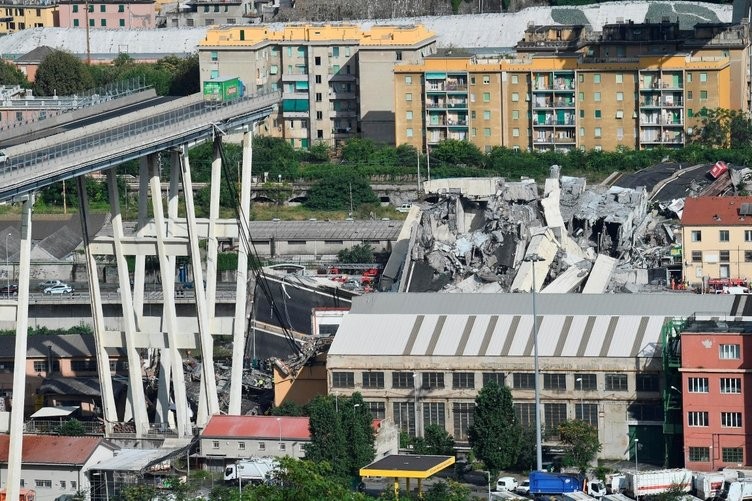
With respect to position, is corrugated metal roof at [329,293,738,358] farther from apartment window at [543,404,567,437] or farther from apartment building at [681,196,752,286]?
apartment building at [681,196,752,286]

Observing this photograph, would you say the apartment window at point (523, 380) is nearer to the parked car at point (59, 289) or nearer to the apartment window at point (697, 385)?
the apartment window at point (697, 385)

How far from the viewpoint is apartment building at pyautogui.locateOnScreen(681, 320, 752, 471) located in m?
48.9

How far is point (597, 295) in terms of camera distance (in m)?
53.4

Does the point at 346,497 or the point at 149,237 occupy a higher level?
the point at 149,237

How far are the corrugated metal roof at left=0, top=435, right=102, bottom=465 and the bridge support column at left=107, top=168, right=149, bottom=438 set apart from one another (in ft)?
6.92

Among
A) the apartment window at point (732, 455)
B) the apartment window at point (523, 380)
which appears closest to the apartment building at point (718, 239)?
the apartment window at point (523, 380)

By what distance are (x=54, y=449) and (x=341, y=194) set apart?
1400 inches

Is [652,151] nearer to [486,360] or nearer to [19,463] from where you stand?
[486,360]

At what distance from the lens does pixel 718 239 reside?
63.6 m

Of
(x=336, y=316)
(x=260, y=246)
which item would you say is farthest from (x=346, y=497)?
(x=260, y=246)

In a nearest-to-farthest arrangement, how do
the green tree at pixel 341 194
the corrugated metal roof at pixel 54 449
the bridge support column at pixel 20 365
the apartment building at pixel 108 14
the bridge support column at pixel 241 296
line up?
the bridge support column at pixel 20 365
the corrugated metal roof at pixel 54 449
the bridge support column at pixel 241 296
the green tree at pixel 341 194
the apartment building at pixel 108 14

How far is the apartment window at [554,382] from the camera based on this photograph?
51.1m

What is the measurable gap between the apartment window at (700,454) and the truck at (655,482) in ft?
7.20

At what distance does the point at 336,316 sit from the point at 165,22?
209 feet
